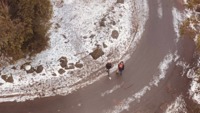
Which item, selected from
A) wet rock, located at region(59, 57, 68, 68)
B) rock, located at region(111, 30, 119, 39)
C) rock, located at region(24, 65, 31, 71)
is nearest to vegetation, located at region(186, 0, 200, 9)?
rock, located at region(111, 30, 119, 39)

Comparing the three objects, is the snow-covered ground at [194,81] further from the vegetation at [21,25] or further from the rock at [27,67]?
the rock at [27,67]

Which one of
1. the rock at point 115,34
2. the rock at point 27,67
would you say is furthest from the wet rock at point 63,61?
the rock at point 115,34

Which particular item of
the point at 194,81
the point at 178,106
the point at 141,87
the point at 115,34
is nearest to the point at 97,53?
the point at 115,34

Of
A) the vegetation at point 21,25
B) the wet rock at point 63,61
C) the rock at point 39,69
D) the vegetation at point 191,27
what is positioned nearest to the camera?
the vegetation at point 21,25

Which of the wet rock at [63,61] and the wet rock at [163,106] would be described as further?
the wet rock at [63,61]

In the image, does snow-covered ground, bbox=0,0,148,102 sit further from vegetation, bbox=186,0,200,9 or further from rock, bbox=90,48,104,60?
vegetation, bbox=186,0,200,9
